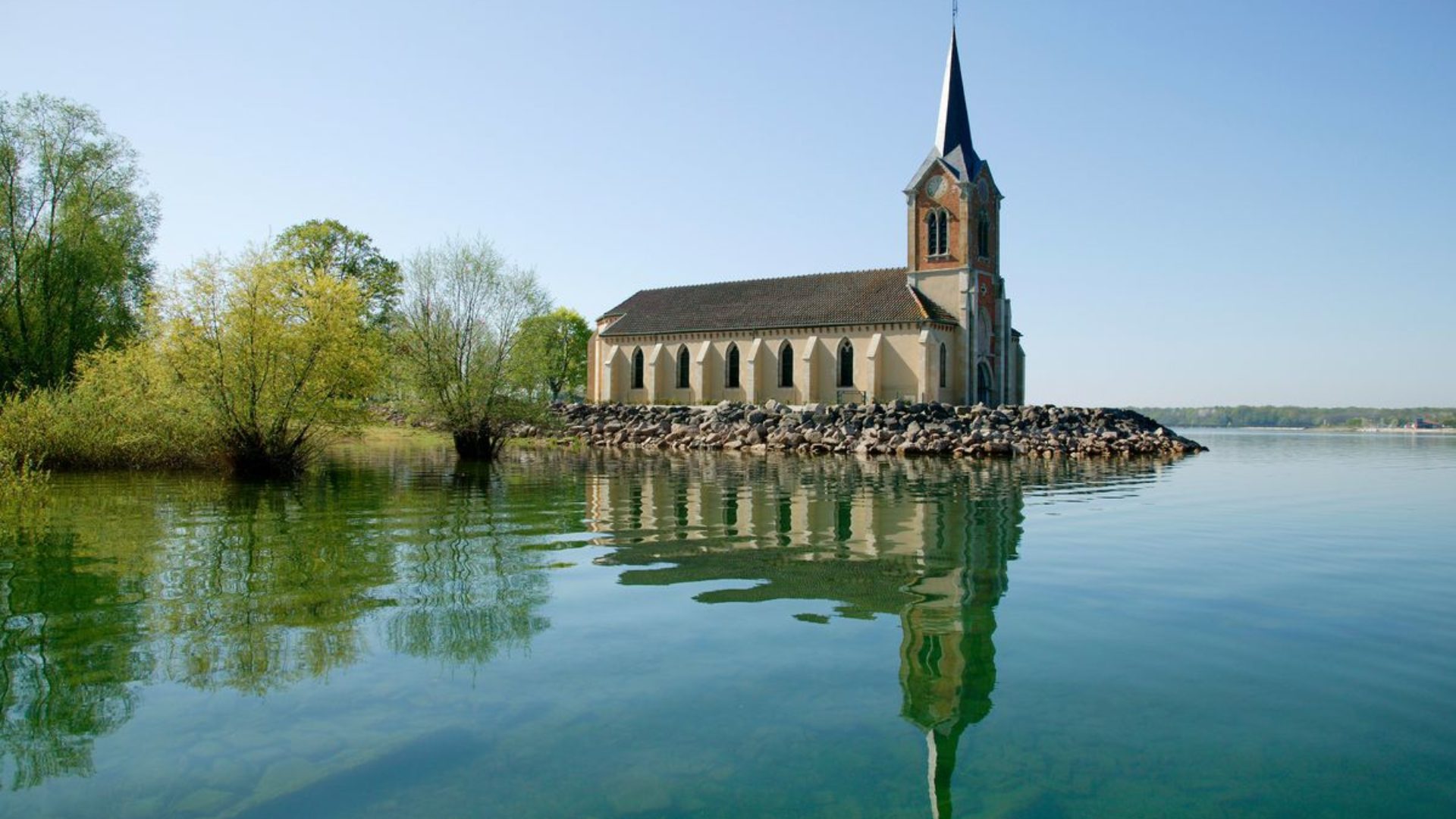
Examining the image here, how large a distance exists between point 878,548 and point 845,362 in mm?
41717

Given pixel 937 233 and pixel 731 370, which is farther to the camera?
pixel 731 370

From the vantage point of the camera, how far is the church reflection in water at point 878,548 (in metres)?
6.42

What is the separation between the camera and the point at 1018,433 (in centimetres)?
4181

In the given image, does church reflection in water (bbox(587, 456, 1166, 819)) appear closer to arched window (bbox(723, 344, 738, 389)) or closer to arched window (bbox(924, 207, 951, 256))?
arched window (bbox(924, 207, 951, 256))

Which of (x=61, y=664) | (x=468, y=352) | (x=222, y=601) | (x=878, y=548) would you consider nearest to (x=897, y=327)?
(x=468, y=352)

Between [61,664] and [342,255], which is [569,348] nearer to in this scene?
[342,255]

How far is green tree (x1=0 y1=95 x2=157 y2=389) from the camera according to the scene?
33719 mm

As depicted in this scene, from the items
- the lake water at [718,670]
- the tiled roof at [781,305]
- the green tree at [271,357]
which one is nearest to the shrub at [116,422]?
the green tree at [271,357]

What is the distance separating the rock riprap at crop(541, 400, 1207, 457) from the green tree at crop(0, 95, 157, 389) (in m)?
19.4

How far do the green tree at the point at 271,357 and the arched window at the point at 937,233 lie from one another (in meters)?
37.0

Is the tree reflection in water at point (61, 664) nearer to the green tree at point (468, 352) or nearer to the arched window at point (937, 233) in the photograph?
the green tree at point (468, 352)

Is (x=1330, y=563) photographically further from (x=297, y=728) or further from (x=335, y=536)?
(x=335, y=536)

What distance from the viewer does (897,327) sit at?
5162cm

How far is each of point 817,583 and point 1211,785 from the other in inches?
211
